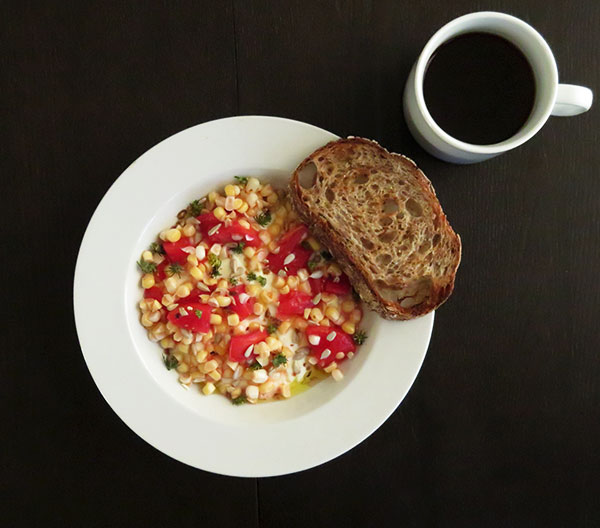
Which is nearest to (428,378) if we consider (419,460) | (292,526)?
(419,460)

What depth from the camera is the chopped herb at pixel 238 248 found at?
4.94 ft

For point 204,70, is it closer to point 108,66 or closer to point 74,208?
point 108,66

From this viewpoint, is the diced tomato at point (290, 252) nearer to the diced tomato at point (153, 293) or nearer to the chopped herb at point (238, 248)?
the chopped herb at point (238, 248)

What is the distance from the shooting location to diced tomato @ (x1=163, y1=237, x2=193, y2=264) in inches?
58.6

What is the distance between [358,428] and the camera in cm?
144

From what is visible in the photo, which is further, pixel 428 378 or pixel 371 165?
pixel 428 378

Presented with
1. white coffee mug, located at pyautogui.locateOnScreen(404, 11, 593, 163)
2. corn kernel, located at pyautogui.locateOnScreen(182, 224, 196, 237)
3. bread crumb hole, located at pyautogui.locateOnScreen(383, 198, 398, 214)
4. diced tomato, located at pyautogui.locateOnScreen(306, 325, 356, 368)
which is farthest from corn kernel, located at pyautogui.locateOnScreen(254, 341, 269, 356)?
white coffee mug, located at pyautogui.locateOnScreen(404, 11, 593, 163)

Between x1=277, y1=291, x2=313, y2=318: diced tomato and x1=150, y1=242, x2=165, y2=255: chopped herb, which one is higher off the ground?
x1=150, y1=242, x2=165, y2=255: chopped herb

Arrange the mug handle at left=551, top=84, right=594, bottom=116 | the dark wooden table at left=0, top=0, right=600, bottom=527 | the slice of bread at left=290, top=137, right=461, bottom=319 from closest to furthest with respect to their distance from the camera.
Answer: the mug handle at left=551, top=84, right=594, bottom=116 < the slice of bread at left=290, top=137, right=461, bottom=319 < the dark wooden table at left=0, top=0, right=600, bottom=527

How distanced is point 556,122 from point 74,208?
1308 millimetres

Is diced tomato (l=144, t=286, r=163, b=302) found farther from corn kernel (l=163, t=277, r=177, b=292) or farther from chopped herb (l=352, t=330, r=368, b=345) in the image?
chopped herb (l=352, t=330, r=368, b=345)

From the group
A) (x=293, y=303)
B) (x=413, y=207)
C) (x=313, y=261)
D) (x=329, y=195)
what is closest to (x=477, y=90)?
(x=413, y=207)

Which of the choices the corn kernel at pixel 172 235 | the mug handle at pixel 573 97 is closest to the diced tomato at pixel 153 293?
the corn kernel at pixel 172 235

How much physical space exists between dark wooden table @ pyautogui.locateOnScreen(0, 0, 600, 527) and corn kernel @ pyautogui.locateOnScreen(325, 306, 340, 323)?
32cm
